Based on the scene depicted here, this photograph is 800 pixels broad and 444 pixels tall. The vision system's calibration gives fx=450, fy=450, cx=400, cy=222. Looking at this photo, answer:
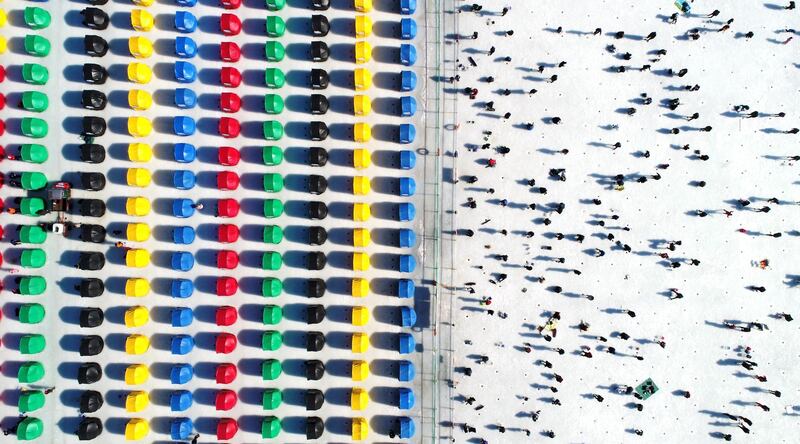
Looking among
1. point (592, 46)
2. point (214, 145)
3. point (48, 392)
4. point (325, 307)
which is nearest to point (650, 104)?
point (592, 46)

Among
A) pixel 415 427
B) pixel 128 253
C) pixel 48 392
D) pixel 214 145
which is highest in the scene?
pixel 214 145

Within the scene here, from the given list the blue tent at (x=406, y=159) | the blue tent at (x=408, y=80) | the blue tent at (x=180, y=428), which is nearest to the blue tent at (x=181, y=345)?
the blue tent at (x=180, y=428)

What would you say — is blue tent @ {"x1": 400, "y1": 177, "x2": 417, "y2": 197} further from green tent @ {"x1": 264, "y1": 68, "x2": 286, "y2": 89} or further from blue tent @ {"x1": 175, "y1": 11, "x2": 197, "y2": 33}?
blue tent @ {"x1": 175, "y1": 11, "x2": 197, "y2": 33}

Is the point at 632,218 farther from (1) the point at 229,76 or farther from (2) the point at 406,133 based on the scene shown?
(1) the point at 229,76

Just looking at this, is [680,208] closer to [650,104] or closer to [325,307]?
[650,104]

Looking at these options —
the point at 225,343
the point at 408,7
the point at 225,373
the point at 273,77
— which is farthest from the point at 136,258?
the point at 408,7
